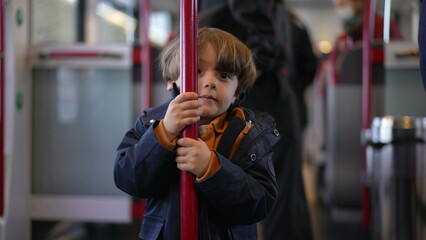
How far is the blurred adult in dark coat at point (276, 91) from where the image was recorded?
187 centimetres

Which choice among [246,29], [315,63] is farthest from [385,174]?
[246,29]

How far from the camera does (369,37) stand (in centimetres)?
297

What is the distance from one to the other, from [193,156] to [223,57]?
0.22m

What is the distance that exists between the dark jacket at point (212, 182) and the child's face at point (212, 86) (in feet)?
0.16

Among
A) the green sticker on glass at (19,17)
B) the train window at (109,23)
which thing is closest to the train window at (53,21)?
the train window at (109,23)

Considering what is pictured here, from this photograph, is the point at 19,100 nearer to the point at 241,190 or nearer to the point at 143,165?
the point at 143,165

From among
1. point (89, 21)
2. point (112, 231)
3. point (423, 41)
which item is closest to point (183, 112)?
point (423, 41)

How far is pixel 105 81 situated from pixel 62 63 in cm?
24

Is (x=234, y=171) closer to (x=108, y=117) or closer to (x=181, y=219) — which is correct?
(x=181, y=219)

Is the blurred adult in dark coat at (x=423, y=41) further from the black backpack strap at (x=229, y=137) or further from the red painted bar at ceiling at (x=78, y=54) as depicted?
the red painted bar at ceiling at (x=78, y=54)

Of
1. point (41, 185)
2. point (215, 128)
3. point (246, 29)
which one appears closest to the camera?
point (215, 128)

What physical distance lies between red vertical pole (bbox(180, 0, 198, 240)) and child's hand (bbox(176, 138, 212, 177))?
0.05 ft

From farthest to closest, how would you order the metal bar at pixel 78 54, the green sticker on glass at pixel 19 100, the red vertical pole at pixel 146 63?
the red vertical pole at pixel 146 63 → the metal bar at pixel 78 54 → the green sticker on glass at pixel 19 100

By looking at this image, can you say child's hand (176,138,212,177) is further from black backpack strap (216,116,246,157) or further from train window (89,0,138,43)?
train window (89,0,138,43)
